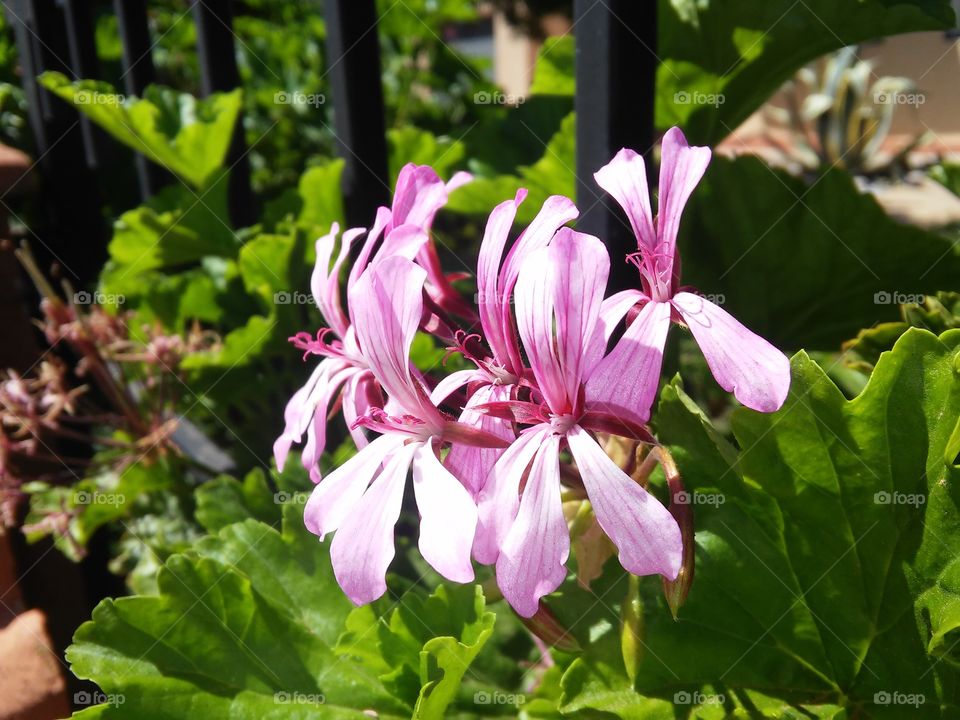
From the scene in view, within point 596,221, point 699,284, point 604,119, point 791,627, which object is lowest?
point 791,627

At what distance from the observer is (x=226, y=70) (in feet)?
5.94

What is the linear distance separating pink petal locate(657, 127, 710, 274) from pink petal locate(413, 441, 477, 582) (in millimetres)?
221

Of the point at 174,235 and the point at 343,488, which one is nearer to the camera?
the point at 343,488

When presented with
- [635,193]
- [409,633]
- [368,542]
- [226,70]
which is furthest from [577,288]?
[226,70]

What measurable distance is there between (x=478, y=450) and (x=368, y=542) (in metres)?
0.11

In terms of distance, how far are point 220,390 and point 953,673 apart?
123cm

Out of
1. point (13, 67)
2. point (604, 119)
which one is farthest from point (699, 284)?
point (13, 67)

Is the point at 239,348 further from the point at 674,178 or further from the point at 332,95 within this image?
the point at 674,178

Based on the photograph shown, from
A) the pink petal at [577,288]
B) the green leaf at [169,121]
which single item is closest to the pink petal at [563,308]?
the pink petal at [577,288]

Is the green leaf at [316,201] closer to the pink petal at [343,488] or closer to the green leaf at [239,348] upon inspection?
the green leaf at [239,348]

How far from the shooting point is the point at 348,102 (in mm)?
1435

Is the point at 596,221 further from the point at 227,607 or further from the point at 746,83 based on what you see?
the point at 227,607

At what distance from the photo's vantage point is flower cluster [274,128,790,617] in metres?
0.56

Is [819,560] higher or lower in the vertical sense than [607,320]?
lower
